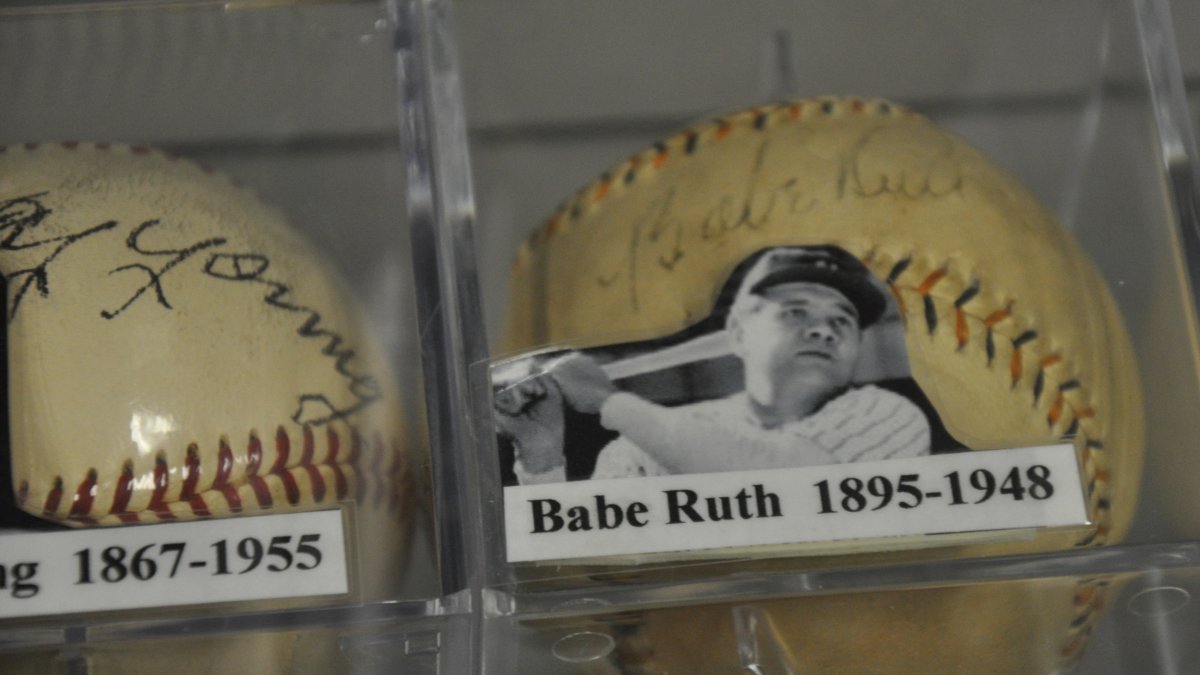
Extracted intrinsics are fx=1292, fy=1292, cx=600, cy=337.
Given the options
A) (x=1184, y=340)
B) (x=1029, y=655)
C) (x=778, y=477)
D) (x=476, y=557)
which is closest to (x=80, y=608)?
(x=476, y=557)

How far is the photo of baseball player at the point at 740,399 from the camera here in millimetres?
601

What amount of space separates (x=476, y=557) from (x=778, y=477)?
0.49 feet

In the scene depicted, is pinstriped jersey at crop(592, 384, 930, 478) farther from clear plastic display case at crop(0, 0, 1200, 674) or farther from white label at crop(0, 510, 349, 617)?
white label at crop(0, 510, 349, 617)

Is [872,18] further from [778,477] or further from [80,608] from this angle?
[80,608]

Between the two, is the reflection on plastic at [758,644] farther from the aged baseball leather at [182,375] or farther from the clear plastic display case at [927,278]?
the aged baseball leather at [182,375]

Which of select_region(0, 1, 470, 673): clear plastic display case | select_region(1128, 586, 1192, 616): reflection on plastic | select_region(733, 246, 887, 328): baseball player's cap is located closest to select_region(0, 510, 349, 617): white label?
select_region(0, 1, 470, 673): clear plastic display case

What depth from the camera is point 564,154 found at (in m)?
0.90

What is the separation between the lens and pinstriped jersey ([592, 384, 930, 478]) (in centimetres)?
60

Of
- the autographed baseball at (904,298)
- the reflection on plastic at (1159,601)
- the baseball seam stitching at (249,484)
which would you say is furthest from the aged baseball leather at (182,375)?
the reflection on plastic at (1159,601)

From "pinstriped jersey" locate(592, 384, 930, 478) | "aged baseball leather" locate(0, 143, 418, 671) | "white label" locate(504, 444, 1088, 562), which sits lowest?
"white label" locate(504, 444, 1088, 562)

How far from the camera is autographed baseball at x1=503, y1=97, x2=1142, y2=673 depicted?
0.61 m

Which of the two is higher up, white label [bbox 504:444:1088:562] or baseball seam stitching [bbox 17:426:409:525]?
baseball seam stitching [bbox 17:426:409:525]
